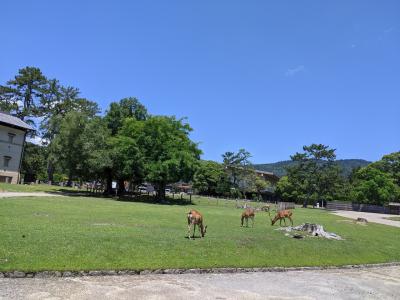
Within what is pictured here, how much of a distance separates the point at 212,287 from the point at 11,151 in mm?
58607

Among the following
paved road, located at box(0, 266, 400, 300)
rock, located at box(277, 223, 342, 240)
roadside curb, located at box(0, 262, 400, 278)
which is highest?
rock, located at box(277, 223, 342, 240)

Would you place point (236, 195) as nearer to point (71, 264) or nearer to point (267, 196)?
point (267, 196)

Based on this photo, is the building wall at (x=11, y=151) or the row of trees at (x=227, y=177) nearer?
the building wall at (x=11, y=151)

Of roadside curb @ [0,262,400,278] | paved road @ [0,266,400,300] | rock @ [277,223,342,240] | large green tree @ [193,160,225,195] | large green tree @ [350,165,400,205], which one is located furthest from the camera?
large green tree @ [193,160,225,195]

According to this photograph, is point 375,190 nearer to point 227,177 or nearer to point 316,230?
point 227,177

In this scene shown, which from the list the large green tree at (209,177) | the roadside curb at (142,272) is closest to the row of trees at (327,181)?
the large green tree at (209,177)

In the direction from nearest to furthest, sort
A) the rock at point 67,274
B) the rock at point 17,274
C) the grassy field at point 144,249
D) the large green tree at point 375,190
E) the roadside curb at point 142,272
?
the rock at point 17,274 → the roadside curb at point 142,272 → the rock at point 67,274 → the grassy field at point 144,249 → the large green tree at point 375,190

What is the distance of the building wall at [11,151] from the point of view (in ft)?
203

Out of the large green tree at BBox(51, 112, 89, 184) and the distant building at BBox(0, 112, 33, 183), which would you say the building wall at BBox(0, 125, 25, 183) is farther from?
the large green tree at BBox(51, 112, 89, 184)

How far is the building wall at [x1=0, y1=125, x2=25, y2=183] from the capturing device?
203 ft

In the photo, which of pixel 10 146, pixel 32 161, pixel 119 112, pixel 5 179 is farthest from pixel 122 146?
pixel 32 161

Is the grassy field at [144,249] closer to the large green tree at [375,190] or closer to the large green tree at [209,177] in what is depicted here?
the large green tree at [375,190]

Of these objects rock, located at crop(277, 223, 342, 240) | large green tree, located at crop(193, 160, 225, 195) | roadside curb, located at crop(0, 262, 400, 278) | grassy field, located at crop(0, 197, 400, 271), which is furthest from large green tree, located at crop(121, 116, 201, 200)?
large green tree, located at crop(193, 160, 225, 195)

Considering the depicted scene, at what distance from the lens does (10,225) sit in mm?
17359
